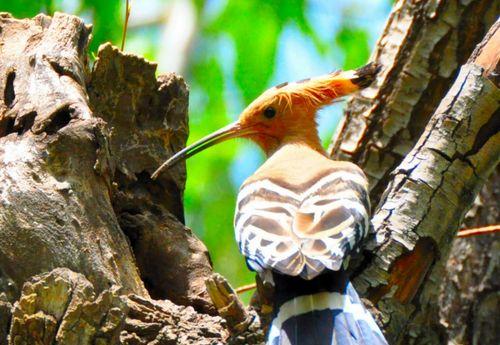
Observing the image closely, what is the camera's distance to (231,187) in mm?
6145

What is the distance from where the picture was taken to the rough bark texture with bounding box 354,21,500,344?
132 inches

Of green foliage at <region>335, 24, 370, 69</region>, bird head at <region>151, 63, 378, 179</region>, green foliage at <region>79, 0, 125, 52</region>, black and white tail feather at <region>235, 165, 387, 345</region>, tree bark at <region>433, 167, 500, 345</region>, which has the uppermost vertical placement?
green foliage at <region>335, 24, 370, 69</region>

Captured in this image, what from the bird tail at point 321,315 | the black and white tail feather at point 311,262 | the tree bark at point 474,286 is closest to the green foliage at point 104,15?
the black and white tail feather at point 311,262

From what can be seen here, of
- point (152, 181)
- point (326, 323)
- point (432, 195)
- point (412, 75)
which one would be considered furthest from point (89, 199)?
point (412, 75)

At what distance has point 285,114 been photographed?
16.3ft

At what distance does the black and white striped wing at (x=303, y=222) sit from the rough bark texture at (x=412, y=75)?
634mm

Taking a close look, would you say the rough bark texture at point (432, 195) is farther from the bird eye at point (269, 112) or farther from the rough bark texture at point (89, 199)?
the bird eye at point (269, 112)

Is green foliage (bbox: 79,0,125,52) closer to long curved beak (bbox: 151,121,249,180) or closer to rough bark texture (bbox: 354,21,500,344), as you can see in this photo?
long curved beak (bbox: 151,121,249,180)

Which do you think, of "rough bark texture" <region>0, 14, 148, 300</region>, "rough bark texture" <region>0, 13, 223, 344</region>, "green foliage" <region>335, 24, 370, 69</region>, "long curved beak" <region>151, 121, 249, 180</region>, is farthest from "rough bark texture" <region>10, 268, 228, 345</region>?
"green foliage" <region>335, 24, 370, 69</region>

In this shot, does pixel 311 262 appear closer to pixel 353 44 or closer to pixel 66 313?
pixel 66 313

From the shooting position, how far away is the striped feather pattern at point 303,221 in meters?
3.12

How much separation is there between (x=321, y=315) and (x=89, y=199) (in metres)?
0.86

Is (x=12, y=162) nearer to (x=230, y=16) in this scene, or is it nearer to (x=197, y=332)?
(x=197, y=332)

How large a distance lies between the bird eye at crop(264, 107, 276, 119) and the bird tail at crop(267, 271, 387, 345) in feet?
5.95
